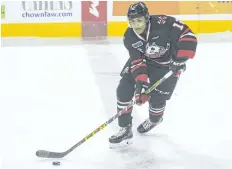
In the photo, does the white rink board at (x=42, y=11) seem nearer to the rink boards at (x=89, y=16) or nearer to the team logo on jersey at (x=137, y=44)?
the rink boards at (x=89, y=16)

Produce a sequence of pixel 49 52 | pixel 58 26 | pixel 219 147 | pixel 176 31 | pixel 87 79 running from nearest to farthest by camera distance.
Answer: pixel 176 31, pixel 219 147, pixel 87 79, pixel 49 52, pixel 58 26

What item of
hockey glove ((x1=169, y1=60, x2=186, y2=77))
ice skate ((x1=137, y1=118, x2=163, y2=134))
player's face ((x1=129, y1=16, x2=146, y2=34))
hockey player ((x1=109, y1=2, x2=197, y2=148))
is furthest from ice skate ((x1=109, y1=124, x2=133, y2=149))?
player's face ((x1=129, y1=16, x2=146, y2=34))

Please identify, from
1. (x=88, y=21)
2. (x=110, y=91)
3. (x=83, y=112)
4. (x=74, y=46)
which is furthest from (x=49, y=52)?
→ (x=83, y=112)

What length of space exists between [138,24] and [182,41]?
0.28 meters

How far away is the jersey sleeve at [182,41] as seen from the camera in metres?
2.81

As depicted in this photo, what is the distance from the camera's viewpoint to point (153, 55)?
2914 mm

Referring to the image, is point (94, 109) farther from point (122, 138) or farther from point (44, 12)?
point (44, 12)

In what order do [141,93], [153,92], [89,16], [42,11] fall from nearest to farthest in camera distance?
[141,93] → [153,92] → [42,11] → [89,16]

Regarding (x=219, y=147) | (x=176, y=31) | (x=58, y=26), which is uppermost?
(x=176, y=31)

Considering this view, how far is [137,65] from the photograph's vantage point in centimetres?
287

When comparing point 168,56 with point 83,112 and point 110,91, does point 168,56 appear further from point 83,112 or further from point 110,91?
point 110,91

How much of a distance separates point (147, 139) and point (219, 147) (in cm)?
46

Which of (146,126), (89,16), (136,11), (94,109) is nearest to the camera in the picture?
(136,11)

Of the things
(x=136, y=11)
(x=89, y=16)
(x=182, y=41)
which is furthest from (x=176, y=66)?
(x=89, y=16)
